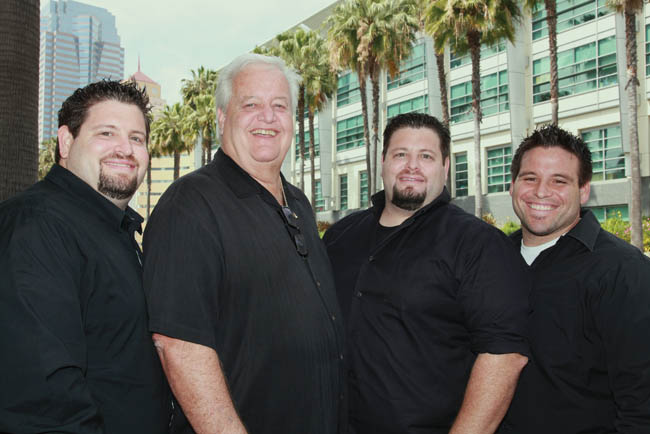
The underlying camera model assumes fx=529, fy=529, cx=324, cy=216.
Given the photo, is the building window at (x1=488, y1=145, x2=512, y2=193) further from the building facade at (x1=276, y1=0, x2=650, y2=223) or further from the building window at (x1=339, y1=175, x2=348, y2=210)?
the building window at (x1=339, y1=175, x2=348, y2=210)

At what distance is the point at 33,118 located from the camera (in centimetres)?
492

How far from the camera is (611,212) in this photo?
2905 cm

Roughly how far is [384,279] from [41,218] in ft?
6.53

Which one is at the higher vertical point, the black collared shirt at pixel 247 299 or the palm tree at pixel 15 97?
the palm tree at pixel 15 97

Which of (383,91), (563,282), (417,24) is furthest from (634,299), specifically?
(383,91)

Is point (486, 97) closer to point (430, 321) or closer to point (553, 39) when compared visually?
point (553, 39)

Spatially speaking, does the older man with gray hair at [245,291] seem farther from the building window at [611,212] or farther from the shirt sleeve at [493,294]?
the building window at [611,212]

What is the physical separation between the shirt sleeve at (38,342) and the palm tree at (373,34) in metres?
29.1

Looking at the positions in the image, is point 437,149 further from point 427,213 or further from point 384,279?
point 384,279

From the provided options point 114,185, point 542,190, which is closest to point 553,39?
point 542,190

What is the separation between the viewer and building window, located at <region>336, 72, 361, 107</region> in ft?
157

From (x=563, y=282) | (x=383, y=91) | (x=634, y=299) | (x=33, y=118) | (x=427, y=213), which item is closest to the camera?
(x=634, y=299)

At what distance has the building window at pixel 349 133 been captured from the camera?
4769cm

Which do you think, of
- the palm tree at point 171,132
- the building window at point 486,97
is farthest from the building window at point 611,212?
the palm tree at point 171,132
